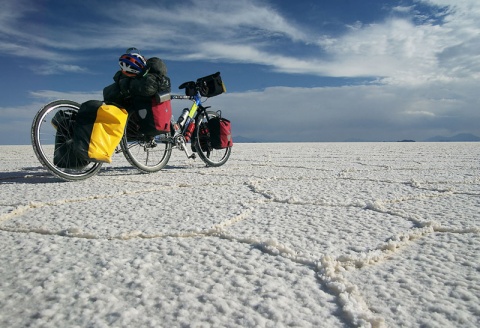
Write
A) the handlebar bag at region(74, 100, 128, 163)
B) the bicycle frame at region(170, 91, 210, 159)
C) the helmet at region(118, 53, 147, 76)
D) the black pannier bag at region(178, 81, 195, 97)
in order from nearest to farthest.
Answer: the handlebar bag at region(74, 100, 128, 163) < the helmet at region(118, 53, 147, 76) < the bicycle frame at region(170, 91, 210, 159) < the black pannier bag at region(178, 81, 195, 97)

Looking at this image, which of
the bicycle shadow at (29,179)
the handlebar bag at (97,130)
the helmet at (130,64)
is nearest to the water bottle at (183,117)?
the helmet at (130,64)

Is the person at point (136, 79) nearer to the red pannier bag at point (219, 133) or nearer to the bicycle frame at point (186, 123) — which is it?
the bicycle frame at point (186, 123)

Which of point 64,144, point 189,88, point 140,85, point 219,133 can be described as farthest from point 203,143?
point 64,144

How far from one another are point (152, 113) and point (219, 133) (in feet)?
4.05

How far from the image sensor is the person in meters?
2.95

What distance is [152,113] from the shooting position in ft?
10.2

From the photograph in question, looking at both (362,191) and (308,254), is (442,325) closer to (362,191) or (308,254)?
(308,254)

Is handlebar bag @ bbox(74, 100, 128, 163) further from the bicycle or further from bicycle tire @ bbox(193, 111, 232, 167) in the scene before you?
bicycle tire @ bbox(193, 111, 232, 167)

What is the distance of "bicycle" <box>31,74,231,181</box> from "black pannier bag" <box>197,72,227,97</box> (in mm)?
30

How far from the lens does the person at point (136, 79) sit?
9.66ft

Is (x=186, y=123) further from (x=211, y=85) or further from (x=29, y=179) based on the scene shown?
(x=29, y=179)

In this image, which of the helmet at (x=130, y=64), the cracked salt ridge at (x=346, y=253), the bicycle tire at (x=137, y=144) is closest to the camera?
the cracked salt ridge at (x=346, y=253)

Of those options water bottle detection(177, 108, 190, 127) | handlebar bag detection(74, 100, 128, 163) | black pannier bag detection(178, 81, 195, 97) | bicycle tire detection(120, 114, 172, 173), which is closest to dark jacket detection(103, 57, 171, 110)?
bicycle tire detection(120, 114, 172, 173)

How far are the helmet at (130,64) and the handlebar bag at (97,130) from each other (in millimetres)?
512
